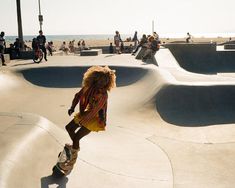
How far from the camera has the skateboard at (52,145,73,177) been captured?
4914 millimetres

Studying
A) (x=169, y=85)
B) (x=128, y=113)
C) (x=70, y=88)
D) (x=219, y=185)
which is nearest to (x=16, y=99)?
(x=70, y=88)

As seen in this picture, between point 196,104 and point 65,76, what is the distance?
6.85m

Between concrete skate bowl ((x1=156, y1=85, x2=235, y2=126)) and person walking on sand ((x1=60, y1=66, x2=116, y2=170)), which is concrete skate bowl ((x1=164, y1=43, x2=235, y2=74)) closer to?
concrete skate bowl ((x1=156, y1=85, x2=235, y2=126))

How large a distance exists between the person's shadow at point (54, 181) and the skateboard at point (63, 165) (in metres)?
0.06

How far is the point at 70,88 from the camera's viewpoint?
13.5 metres

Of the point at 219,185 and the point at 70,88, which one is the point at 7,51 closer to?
the point at 70,88

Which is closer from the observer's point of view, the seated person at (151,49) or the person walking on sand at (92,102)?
the person walking on sand at (92,102)

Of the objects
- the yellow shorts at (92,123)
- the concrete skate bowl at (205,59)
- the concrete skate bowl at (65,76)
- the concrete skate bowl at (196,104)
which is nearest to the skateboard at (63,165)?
the yellow shorts at (92,123)

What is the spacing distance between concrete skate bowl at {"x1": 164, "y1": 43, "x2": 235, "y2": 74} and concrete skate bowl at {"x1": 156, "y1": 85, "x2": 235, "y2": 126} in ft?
37.2

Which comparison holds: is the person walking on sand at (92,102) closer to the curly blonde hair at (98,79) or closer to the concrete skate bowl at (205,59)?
the curly blonde hair at (98,79)

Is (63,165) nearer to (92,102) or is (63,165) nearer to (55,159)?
(55,159)

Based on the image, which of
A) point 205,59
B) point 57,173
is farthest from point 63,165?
point 205,59

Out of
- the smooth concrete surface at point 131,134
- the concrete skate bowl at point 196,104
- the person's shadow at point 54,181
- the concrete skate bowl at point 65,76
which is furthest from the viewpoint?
the concrete skate bowl at point 65,76

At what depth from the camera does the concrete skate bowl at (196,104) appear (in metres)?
9.58
